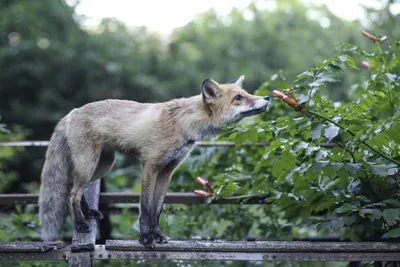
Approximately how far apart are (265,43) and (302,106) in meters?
11.1

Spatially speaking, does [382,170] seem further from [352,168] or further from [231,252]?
[231,252]

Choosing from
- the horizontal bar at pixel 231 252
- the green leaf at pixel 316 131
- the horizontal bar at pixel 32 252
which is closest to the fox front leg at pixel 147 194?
the horizontal bar at pixel 231 252

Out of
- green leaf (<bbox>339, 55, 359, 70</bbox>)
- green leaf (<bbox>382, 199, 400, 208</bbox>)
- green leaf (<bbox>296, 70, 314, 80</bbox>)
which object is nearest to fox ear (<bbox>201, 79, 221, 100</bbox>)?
green leaf (<bbox>296, 70, 314, 80</bbox>)

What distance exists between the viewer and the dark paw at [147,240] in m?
4.18

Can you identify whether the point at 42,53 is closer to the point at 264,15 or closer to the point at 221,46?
the point at 221,46

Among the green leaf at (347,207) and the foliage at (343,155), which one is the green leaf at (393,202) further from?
the green leaf at (347,207)

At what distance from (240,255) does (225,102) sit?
1217 mm

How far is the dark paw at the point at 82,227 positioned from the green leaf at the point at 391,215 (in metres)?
2.26


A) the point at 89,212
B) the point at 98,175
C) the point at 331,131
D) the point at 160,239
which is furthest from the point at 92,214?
the point at 331,131

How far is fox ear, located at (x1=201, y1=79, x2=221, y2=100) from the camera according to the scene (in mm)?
4399

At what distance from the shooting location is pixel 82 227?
4.43 meters

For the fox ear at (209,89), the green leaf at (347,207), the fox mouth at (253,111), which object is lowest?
the green leaf at (347,207)

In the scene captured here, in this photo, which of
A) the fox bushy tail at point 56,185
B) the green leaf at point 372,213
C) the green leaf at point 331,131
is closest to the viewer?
the green leaf at point 331,131

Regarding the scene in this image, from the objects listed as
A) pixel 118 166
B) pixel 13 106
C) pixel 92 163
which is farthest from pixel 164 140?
pixel 13 106
